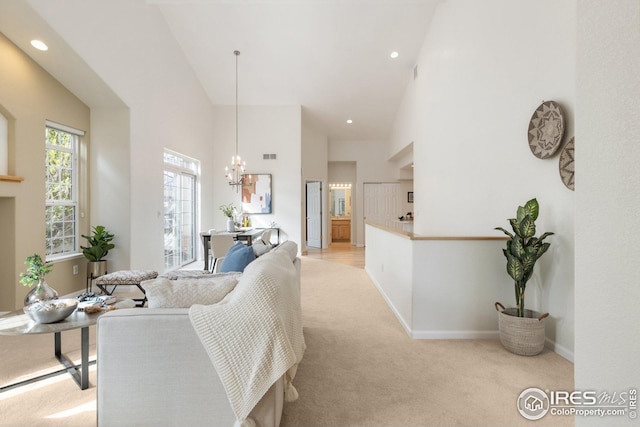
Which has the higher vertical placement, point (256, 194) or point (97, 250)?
point (256, 194)

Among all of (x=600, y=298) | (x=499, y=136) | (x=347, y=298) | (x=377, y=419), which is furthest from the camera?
(x=347, y=298)

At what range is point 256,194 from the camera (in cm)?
764

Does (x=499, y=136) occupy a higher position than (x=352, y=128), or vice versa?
(x=352, y=128)

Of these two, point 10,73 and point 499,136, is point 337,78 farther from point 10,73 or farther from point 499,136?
point 10,73

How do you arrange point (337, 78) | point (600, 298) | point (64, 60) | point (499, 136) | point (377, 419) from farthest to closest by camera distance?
point (337, 78), point (64, 60), point (499, 136), point (377, 419), point (600, 298)

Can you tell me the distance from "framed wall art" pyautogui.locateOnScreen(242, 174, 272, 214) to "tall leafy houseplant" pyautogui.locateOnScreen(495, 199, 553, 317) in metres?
5.73

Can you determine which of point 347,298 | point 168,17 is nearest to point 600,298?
point 347,298

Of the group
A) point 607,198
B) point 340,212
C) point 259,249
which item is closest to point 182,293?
point 259,249

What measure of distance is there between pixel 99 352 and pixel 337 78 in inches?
256

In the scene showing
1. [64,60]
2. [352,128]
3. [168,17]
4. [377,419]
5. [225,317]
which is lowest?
[377,419]

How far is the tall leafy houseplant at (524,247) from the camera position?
2.55 meters

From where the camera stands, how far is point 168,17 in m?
5.36

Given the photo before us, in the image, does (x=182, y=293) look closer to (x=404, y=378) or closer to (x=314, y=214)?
(x=404, y=378)

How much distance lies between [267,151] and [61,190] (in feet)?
13.9
